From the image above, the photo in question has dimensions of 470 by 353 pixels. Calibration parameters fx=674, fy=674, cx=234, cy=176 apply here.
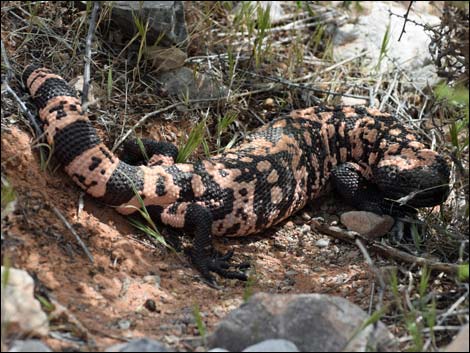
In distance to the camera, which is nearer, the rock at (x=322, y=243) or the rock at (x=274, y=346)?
the rock at (x=274, y=346)

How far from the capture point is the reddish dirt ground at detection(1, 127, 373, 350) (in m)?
2.54

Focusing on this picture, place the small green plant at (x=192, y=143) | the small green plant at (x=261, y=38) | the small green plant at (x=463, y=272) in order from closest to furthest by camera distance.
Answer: the small green plant at (x=463, y=272) → the small green plant at (x=192, y=143) → the small green plant at (x=261, y=38)

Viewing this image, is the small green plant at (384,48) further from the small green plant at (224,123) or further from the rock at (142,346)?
the rock at (142,346)

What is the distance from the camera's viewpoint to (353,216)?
12.6 ft

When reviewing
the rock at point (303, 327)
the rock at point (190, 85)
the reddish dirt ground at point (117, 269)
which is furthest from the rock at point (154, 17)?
the rock at point (303, 327)

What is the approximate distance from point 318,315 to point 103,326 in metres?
0.79

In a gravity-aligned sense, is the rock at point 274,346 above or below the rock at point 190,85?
below

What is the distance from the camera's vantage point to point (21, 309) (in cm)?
220

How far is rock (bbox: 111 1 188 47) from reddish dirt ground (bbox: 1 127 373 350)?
1067 mm

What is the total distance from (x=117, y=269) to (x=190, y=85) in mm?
1498

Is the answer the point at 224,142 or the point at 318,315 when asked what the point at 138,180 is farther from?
the point at 318,315

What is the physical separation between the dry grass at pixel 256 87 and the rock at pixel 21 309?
3.81 ft

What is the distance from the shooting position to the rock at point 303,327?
227 centimetres

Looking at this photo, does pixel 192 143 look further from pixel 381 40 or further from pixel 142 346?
pixel 381 40
